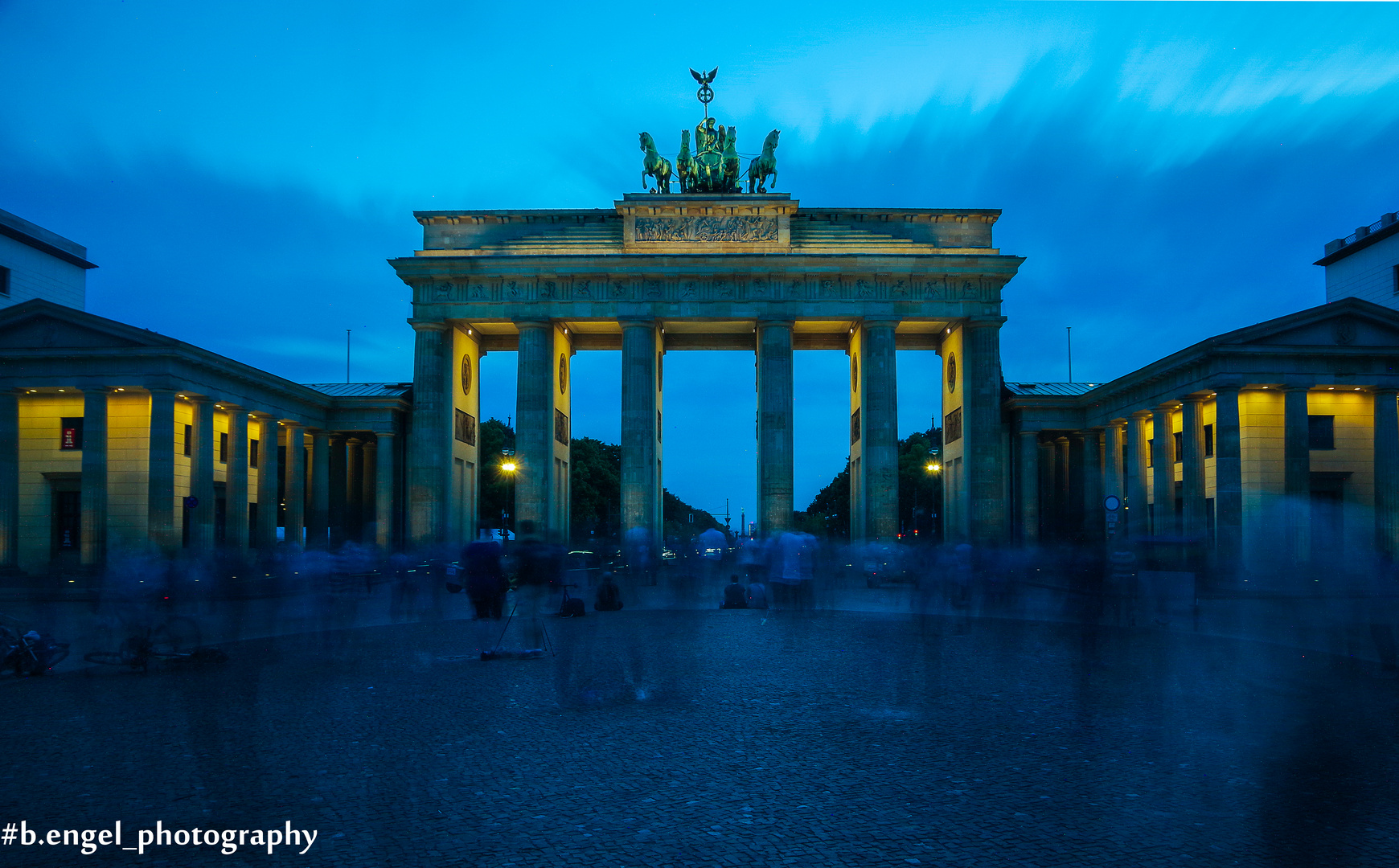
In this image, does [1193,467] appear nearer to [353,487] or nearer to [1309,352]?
[1309,352]

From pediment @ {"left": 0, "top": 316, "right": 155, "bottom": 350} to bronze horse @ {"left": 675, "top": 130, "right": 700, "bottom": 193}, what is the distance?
26.7 meters

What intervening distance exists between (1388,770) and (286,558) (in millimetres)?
21842

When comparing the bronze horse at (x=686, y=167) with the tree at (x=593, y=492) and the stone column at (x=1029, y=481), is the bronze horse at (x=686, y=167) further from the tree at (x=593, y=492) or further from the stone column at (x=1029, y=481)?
the tree at (x=593, y=492)

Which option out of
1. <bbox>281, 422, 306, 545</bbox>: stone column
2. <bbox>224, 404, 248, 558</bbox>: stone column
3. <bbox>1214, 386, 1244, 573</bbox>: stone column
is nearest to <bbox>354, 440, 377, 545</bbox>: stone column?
<bbox>281, 422, 306, 545</bbox>: stone column

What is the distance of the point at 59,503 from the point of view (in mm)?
39594

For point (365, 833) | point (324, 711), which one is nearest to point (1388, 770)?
point (365, 833)

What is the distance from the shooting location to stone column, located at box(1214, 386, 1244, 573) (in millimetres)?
35969

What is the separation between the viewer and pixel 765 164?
5038 cm

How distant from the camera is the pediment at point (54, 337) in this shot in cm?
3503

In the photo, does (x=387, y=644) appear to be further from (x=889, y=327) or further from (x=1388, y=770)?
(x=889, y=327)

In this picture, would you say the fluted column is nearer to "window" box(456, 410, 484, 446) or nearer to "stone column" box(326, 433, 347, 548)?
"stone column" box(326, 433, 347, 548)

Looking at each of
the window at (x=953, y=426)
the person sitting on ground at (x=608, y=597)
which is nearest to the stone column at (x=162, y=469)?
the person sitting on ground at (x=608, y=597)

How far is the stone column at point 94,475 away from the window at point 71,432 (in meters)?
3.38

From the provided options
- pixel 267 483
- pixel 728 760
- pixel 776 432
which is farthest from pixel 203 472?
pixel 728 760
